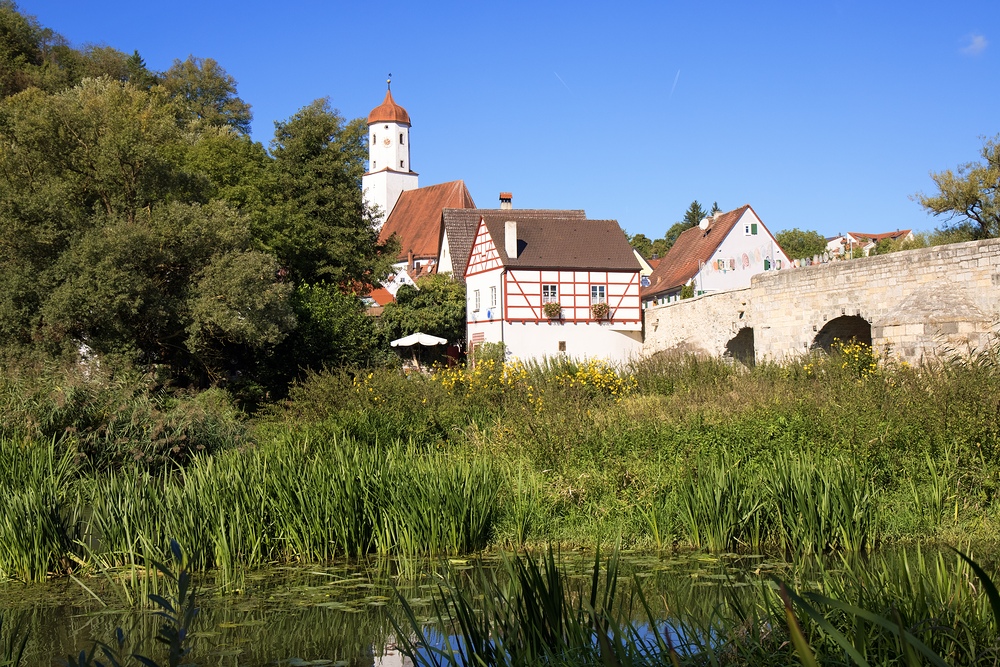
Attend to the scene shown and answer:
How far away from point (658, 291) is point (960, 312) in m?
27.2

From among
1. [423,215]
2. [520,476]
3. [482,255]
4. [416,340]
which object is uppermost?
[423,215]

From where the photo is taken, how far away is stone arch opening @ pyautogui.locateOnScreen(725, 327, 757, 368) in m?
25.6

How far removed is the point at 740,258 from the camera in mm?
39562

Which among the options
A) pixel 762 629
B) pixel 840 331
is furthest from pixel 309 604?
pixel 840 331

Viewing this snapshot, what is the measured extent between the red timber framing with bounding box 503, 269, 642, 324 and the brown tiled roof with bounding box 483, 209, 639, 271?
282 mm

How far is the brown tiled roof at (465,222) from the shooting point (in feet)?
132

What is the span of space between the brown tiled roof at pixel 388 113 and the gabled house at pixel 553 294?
115ft

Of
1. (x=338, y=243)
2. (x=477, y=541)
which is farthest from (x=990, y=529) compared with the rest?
(x=338, y=243)

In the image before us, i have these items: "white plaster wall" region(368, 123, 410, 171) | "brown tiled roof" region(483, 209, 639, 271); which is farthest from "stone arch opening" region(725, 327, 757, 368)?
"white plaster wall" region(368, 123, 410, 171)

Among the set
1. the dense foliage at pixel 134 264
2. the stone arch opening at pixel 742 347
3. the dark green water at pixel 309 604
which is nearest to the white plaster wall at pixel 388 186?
the dense foliage at pixel 134 264

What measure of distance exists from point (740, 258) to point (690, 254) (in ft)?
8.00

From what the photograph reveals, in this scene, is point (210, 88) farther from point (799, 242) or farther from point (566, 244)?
point (799, 242)

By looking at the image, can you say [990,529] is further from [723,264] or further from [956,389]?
[723,264]

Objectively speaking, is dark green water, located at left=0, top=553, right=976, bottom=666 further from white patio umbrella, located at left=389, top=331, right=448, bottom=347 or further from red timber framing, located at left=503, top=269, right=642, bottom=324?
red timber framing, located at left=503, top=269, right=642, bottom=324
